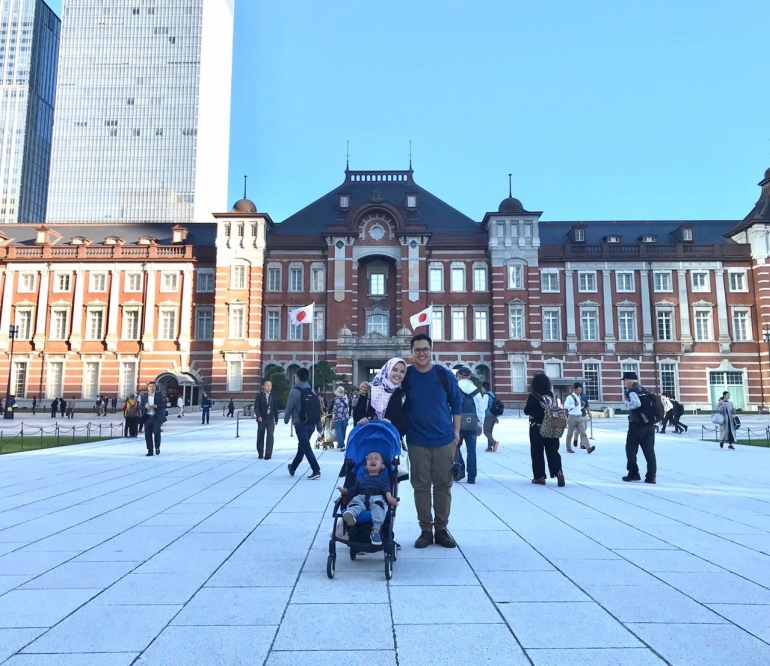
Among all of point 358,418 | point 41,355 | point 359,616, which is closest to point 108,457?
point 358,418

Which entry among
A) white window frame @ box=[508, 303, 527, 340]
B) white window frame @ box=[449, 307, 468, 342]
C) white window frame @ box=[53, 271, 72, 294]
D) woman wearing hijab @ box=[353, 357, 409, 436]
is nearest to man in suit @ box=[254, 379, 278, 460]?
woman wearing hijab @ box=[353, 357, 409, 436]

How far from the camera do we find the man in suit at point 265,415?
37.8ft

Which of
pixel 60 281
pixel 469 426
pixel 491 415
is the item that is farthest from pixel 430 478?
pixel 60 281

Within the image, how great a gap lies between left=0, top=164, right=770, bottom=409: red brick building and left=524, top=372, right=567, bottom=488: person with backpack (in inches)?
1139

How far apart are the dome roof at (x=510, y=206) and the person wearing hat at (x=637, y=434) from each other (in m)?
32.3

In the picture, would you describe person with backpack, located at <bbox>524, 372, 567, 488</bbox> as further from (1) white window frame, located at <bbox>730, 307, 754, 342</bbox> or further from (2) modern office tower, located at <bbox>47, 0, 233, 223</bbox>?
(2) modern office tower, located at <bbox>47, 0, 233, 223</bbox>

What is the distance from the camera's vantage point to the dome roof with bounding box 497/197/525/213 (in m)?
39.5

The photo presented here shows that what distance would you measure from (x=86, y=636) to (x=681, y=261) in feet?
144

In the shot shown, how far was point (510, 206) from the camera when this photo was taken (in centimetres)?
3972

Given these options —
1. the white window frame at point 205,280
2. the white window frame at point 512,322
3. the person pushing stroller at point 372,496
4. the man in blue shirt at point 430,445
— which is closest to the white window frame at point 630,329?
the white window frame at point 512,322

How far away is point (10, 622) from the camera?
10.6 ft

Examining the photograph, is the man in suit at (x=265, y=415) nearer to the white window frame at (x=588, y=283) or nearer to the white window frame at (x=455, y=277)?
the white window frame at (x=455, y=277)

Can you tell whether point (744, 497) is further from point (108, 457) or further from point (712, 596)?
point (108, 457)

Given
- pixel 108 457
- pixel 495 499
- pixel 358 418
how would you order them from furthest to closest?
pixel 108 457, pixel 495 499, pixel 358 418
